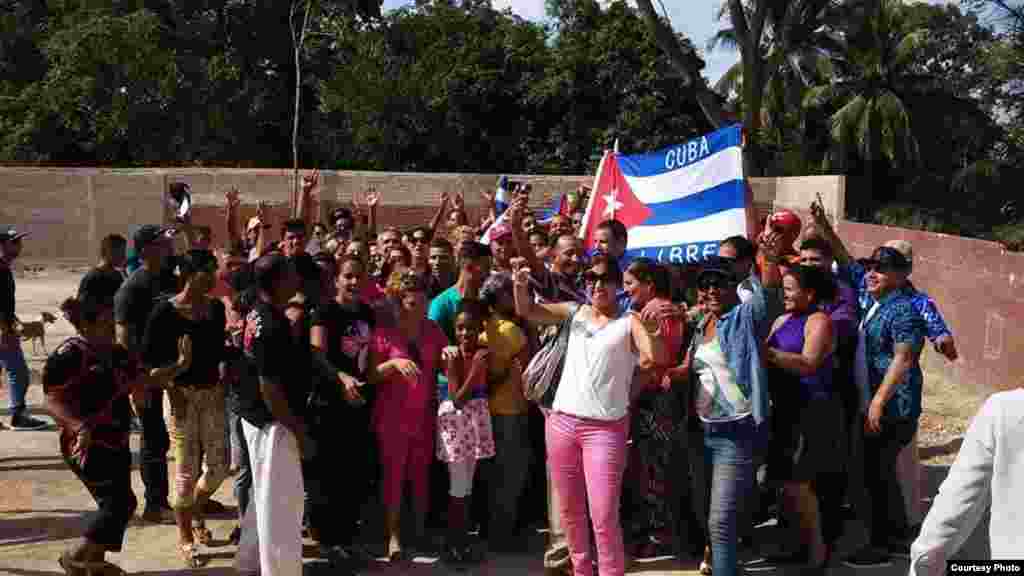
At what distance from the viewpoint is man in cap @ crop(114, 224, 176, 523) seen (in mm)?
5777

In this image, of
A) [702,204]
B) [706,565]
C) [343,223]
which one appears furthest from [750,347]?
[343,223]

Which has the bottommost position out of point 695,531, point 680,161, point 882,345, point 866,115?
point 695,531

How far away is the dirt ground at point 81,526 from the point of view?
5441 millimetres

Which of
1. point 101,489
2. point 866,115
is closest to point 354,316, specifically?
point 101,489

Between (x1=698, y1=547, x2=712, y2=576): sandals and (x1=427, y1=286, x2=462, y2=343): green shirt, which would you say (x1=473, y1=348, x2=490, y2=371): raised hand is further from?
(x1=698, y1=547, x2=712, y2=576): sandals

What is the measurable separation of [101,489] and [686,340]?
9.66 ft

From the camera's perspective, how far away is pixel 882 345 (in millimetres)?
5570

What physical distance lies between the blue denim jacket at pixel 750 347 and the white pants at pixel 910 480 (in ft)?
5.38

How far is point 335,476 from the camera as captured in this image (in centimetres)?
538

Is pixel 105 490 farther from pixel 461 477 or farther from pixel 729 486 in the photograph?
pixel 729 486

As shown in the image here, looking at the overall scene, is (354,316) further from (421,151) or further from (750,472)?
(421,151)

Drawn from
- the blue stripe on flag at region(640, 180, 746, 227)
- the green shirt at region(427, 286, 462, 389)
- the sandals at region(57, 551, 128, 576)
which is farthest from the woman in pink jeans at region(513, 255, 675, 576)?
the blue stripe on flag at region(640, 180, 746, 227)

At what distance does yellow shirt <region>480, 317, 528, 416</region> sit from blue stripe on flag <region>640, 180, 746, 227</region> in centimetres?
224

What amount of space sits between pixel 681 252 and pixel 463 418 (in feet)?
7.63
